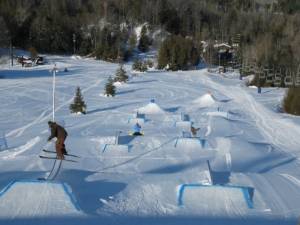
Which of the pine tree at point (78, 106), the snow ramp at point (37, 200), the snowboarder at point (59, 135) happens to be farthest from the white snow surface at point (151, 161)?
the pine tree at point (78, 106)

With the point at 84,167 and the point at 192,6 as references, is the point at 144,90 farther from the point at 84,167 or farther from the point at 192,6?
the point at 192,6

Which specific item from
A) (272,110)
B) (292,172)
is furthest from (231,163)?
(272,110)

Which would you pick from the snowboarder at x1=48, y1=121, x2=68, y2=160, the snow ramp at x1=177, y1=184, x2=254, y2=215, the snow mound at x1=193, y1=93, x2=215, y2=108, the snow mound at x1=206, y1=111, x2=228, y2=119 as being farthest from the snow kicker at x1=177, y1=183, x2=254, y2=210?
the snow mound at x1=193, y1=93, x2=215, y2=108

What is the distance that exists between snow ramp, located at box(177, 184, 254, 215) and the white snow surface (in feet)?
0.06

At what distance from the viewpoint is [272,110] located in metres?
27.4

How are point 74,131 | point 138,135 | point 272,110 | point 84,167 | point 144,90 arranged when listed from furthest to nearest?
point 144,90
point 272,110
point 74,131
point 138,135
point 84,167

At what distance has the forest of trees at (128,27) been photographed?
6097cm

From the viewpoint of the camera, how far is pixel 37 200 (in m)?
7.80

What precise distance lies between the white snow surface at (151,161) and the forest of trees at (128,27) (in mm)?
28539

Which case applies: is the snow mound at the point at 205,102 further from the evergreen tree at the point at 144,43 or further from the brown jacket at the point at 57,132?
the evergreen tree at the point at 144,43

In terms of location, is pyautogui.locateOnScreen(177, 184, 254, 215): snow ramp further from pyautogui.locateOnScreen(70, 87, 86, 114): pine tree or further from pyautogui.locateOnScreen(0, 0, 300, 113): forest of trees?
pyautogui.locateOnScreen(0, 0, 300, 113): forest of trees

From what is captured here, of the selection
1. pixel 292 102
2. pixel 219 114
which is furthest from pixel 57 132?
pixel 292 102

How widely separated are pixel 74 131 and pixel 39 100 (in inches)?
426

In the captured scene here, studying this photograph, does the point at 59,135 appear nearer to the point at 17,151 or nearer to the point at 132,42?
the point at 17,151
